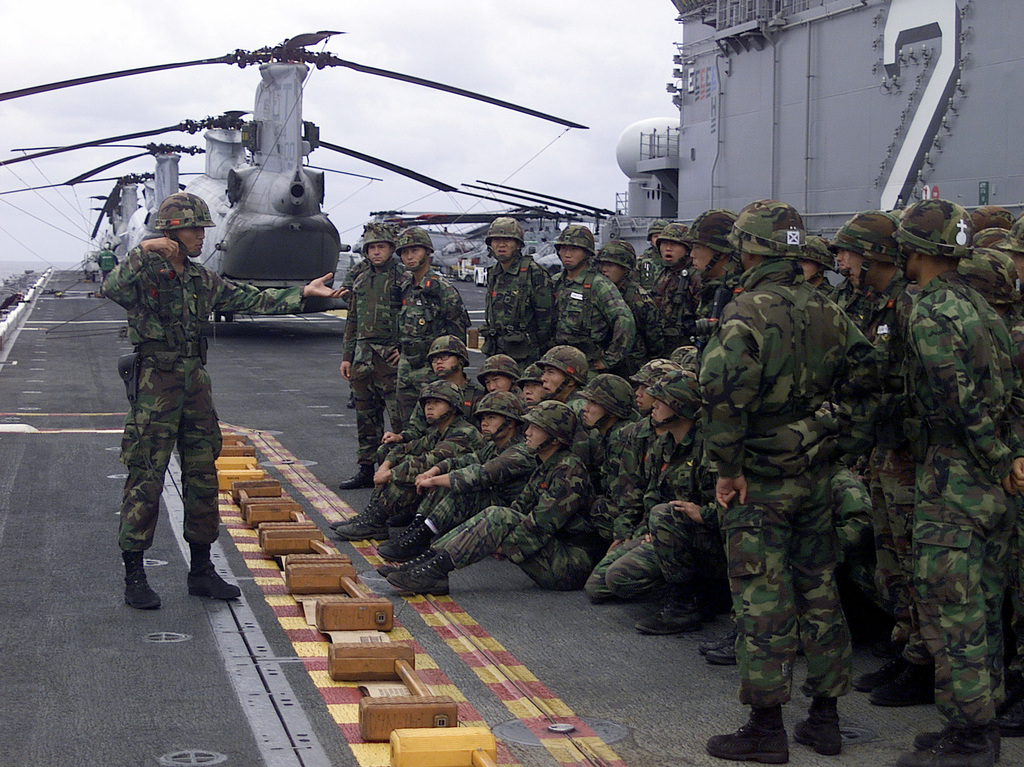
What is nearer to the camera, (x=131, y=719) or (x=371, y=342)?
(x=131, y=719)

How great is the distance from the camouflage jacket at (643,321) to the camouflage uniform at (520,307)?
26.2 inches

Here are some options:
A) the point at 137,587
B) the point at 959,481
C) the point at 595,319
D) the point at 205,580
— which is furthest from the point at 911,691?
the point at 595,319

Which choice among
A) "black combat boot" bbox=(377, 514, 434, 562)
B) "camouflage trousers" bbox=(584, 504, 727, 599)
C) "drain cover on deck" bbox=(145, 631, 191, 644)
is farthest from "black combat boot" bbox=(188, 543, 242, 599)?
"camouflage trousers" bbox=(584, 504, 727, 599)

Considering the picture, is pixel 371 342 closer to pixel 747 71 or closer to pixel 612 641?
pixel 612 641

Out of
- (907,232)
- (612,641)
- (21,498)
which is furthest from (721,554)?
(21,498)

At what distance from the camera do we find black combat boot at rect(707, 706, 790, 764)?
14.3 ft

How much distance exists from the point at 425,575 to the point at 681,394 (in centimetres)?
182

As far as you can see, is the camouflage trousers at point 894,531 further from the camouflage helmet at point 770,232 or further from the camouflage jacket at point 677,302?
the camouflage jacket at point 677,302

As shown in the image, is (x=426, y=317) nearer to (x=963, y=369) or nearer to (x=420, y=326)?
(x=420, y=326)

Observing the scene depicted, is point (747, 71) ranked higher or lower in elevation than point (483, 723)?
higher

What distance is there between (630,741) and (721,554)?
151 centimetres

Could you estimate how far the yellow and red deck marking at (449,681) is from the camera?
14.6ft

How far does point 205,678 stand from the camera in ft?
17.1

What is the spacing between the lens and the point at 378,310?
970cm
